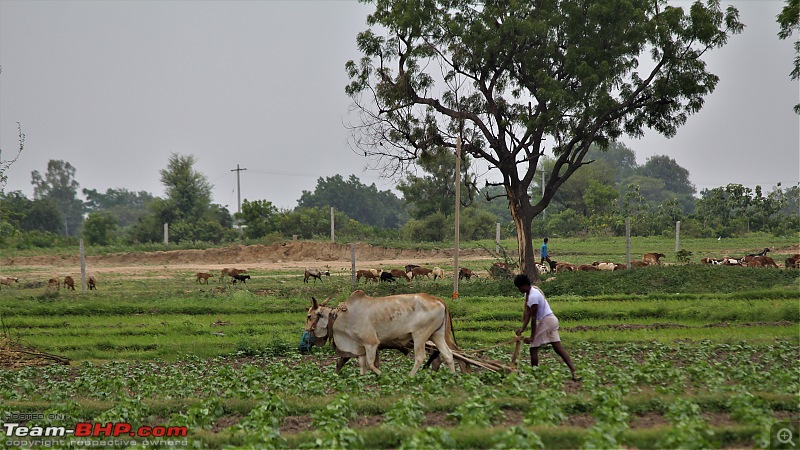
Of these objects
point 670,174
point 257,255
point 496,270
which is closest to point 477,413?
point 496,270

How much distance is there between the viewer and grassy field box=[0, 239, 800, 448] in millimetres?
9914

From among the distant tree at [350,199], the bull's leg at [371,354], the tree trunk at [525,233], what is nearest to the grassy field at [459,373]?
the bull's leg at [371,354]

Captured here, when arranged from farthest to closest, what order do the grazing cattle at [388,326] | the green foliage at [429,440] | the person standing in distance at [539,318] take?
1. the grazing cattle at [388,326]
2. the person standing in distance at [539,318]
3. the green foliage at [429,440]

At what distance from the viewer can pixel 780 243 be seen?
46531 millimetres

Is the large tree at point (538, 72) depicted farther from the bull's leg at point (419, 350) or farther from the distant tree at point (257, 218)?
the distant tree at point (257, 218)

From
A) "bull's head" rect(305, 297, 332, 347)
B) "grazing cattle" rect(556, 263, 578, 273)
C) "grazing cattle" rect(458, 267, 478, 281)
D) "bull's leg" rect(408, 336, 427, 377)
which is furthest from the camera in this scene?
"grazing cattle" rect(458, 267, 478, 281)

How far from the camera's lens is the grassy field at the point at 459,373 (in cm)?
991

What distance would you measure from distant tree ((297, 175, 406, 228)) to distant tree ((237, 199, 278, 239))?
4177cm

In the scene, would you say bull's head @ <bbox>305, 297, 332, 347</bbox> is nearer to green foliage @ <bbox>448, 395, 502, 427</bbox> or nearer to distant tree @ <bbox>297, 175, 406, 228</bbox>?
green foliage @ <bbox>448, 395, 502, 427</bbox>

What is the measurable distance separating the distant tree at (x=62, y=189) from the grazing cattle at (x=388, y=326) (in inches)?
4756

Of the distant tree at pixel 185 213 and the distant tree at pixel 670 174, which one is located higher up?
the distant tree at pixel 670 174

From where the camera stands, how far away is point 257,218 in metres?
68.1

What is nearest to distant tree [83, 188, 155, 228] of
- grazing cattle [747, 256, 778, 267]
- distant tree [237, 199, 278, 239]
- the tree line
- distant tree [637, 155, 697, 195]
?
the tree line

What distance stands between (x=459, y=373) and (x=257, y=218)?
5560cm
